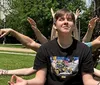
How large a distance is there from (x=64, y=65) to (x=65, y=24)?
1.36ft

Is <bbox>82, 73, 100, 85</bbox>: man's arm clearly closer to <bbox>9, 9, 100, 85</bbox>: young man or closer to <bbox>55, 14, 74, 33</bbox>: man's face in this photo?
<bbox>9, 9, 100, 85</bbox>: young man

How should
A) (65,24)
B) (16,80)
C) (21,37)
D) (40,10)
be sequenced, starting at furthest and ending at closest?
(40,10) < (21,37) < (65,24) < (16,80)

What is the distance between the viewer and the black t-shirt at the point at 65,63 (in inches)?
136

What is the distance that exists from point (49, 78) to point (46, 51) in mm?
279

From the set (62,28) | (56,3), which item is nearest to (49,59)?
(62,28)

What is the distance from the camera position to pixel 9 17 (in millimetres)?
55406

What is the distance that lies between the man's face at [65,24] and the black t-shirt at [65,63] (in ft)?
0.62

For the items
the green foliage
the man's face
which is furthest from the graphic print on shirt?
the green foliage

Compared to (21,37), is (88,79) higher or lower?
lower

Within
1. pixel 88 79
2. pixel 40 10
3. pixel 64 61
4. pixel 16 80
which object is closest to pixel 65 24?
pixel 64 61

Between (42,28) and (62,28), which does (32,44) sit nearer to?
(62,28)

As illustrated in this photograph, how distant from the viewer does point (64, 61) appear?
11.4 ft

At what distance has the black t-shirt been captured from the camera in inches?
136

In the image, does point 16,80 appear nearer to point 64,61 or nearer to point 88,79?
point 64,61
